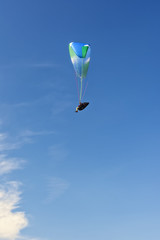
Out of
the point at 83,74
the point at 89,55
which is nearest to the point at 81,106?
the point at 83,74

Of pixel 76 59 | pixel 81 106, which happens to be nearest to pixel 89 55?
pixel 76 59

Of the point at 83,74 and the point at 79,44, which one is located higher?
the point at 79,44

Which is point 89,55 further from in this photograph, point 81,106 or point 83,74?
point 81,106

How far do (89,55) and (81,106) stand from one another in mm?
11784

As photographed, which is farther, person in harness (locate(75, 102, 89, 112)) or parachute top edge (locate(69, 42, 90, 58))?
parachute top edge (locate(69, 42, 90, 58))

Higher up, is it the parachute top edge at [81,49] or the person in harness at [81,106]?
the parachute top edge at [81,49]

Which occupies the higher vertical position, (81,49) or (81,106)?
(81,49)

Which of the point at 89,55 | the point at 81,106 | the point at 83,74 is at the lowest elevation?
the point at 81,106

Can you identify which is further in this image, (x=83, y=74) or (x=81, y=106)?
(x=83, y=74)

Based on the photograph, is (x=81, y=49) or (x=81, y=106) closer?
(x=81, y=106)

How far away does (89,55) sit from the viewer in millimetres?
54969

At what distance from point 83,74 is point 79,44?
20.1 ft

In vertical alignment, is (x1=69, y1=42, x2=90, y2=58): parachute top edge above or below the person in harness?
above

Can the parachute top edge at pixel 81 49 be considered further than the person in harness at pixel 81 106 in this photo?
Yes
